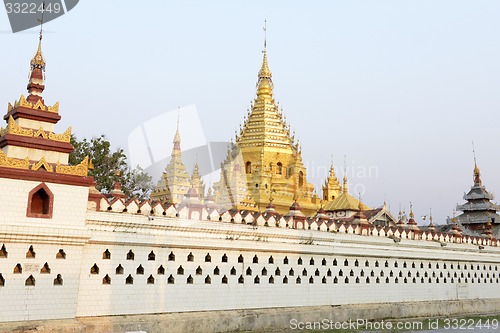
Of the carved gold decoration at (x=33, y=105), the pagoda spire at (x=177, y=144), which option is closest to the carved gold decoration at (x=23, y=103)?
the carved gold decoration at (x=33, y=105)

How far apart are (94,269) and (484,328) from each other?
60.4 feet

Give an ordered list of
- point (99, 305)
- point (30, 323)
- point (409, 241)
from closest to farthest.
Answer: point (30, 323) < point (99, 305) < point (409, 241)

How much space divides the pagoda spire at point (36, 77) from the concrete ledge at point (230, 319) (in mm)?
6994

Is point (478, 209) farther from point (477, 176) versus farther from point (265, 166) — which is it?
point (265, 166)

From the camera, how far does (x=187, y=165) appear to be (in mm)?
38438

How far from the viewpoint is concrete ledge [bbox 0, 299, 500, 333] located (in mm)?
13695

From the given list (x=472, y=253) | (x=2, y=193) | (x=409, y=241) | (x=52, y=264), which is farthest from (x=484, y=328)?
(x=2, y=193)

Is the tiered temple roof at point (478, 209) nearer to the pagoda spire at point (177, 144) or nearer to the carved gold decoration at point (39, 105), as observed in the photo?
the pagoda spire at point (177, 144)

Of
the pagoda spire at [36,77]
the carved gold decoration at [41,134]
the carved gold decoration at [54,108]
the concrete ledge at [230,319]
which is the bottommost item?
the concrete ledge at [230,319]

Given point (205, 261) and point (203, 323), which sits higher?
point (205, 261)

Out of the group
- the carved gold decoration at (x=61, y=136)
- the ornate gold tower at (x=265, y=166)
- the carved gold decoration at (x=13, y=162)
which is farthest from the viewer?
the ornate gold tower at (x=265, y=166)

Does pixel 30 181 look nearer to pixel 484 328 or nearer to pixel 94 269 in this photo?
pixel 94 269

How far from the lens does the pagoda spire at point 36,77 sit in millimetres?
15883

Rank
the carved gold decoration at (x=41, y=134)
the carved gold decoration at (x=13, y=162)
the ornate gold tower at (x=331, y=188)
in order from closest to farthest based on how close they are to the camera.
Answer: the carved gold decoration at (x=13, y=162), the carved gold decoration at (x=41, y=134), the ornate gold tower at (x=331, y=188)
